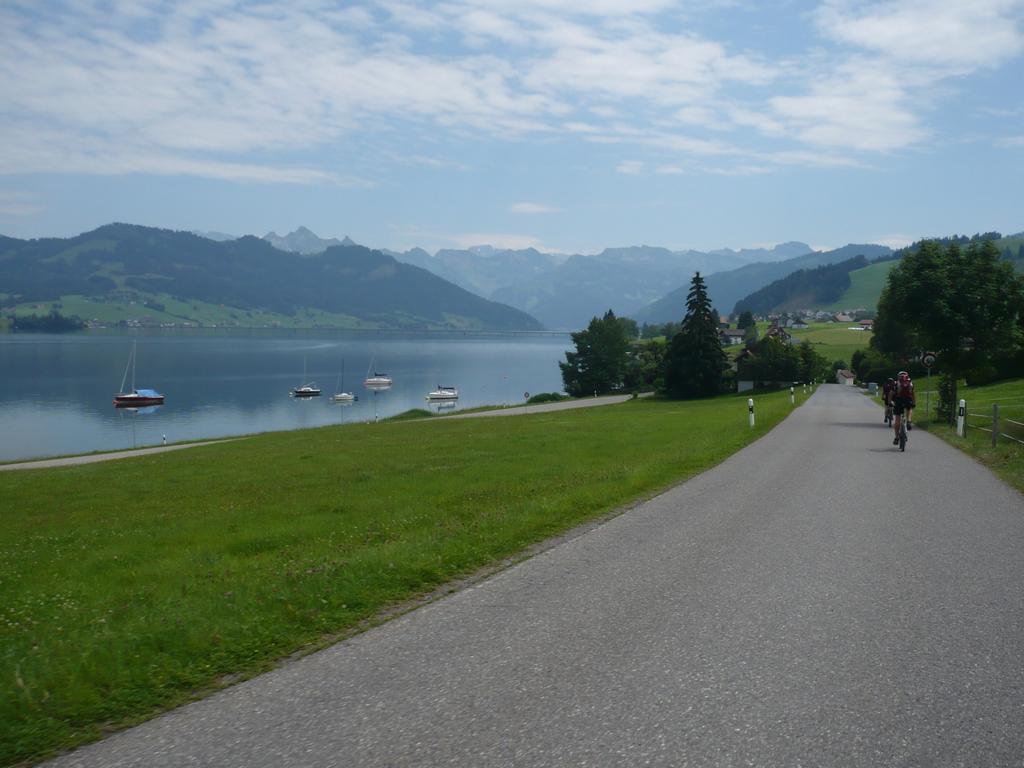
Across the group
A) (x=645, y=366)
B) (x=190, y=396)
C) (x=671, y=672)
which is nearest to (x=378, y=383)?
(x=190, y=396)

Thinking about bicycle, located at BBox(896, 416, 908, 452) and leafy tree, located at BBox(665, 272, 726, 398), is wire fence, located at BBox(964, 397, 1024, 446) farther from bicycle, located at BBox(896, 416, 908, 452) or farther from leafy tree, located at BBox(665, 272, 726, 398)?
leafy tree, located at BBox(665, 272, 726, 398)

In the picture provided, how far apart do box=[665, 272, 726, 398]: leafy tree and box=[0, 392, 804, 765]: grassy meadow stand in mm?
66294

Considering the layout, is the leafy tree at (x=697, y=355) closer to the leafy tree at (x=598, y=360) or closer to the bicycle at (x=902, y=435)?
the leafy tree at (x=598, y=360)

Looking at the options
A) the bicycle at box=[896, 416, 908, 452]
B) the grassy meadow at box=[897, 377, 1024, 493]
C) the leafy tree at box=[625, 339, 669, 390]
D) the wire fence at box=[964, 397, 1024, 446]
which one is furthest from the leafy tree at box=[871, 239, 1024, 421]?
the leafy tree at box=[625, 339, 669, 390]

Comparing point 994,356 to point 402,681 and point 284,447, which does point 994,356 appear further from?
point 402,681

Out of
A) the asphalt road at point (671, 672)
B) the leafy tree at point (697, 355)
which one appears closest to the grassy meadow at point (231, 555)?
the asphalt road at point (671, 672)

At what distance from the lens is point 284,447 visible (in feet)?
124

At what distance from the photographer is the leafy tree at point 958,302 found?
1396 inches

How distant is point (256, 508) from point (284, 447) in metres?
21.9

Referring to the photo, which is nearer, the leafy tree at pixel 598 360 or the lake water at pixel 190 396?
the lake water at pixel 190 396

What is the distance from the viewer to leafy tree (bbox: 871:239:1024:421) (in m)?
35.5

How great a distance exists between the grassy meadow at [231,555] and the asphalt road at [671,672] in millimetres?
578

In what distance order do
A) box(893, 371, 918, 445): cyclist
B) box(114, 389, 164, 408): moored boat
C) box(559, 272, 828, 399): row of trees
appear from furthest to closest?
box(114, 389, 164, 408): moored boat < box(559, 272, 828, 399): row of trees < box(893, 371, 918, 445): cyclist

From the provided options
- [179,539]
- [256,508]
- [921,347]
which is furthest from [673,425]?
[179,539]
